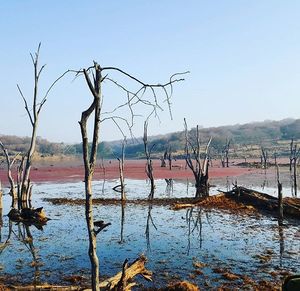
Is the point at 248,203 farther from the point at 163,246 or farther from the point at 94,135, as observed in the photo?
the point at 94,135

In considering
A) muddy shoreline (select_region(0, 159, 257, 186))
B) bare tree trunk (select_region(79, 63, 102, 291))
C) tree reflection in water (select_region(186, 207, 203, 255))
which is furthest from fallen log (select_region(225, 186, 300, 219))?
muddy shoreline (select_region(0, 159, 257, 186))

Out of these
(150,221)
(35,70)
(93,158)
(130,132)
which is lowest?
(150,221)

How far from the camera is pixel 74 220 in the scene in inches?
901

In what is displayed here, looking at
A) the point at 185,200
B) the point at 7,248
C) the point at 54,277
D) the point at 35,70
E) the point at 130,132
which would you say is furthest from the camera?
the point at 185,200

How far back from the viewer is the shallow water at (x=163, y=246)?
12.8 meters

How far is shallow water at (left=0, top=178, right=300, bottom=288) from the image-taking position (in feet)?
42.0

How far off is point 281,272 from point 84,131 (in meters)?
8.68

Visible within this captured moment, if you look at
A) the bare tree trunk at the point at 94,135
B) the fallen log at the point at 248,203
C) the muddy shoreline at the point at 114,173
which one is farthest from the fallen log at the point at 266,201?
the muddy shoreline at the point at 114,173

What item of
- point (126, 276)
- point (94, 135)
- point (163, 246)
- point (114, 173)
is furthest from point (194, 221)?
point (114, 173)

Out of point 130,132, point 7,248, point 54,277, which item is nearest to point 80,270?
point 54,277

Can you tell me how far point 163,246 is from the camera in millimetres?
16359

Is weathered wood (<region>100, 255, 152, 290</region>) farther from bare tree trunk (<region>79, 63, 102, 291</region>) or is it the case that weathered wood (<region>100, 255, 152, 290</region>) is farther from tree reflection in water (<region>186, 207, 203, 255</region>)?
tree reflection in water (<region>186, 207, 203, 255</region>)

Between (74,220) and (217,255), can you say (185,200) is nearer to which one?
(74,220)

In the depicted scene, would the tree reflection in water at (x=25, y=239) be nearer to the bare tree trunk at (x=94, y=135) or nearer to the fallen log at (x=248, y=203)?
the bare tree trunk at (x=94, y=135)
